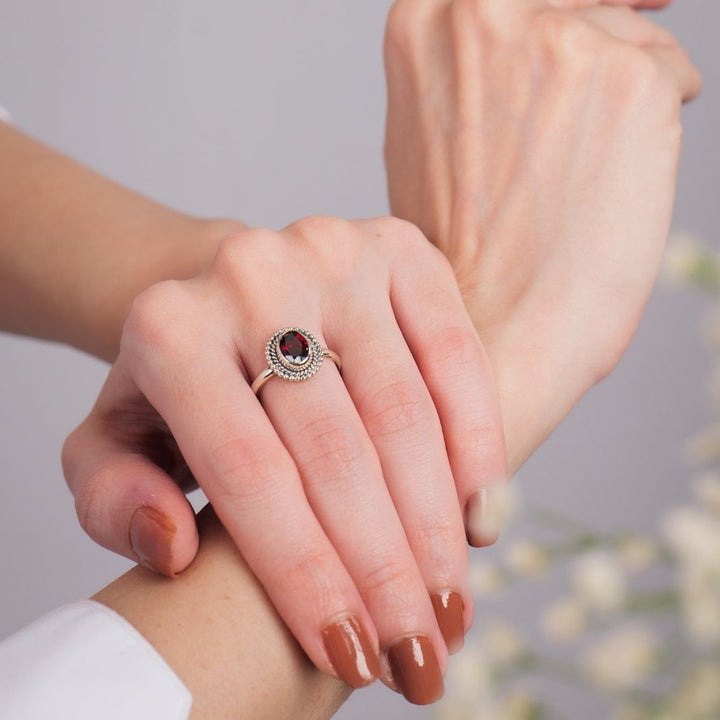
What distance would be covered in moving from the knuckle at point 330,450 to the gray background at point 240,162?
4.65 ft

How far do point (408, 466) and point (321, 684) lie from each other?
0.14 metres

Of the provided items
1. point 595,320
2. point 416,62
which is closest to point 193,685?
point 595,320

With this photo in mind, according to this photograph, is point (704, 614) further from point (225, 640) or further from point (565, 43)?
point (565, 43)

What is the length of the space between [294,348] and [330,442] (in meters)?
0.06

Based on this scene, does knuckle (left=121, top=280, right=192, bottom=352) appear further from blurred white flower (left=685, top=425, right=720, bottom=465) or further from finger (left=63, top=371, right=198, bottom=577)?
blurred white flower (left=685, top=425, right=720, bottom=465)

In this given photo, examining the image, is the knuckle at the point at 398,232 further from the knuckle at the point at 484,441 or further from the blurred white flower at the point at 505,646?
the blurred white flower at the point at 505,646

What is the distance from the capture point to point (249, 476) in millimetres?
561

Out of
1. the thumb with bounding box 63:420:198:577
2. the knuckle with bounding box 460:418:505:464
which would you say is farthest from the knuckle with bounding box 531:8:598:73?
the thumb with bounding box 63:420:198:577

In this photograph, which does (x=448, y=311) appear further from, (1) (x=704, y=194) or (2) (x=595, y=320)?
(1) (x=704, y=194)

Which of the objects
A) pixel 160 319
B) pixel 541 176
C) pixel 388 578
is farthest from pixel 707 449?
pixel 541 176

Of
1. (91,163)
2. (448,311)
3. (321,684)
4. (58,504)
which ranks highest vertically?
(448,311)

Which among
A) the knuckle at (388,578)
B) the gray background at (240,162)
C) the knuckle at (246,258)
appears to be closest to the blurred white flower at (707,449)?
the knuckle at (388,578)

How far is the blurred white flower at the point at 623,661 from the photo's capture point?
234mm

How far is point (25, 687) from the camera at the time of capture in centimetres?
49
